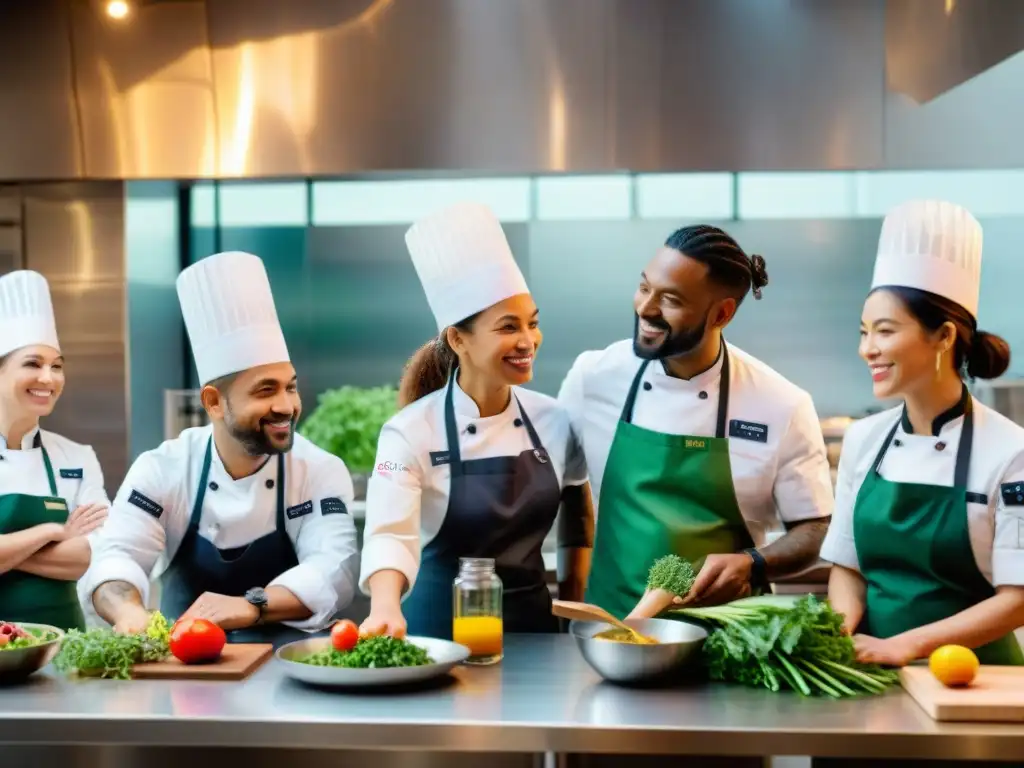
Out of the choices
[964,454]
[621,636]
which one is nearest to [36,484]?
[621,636]

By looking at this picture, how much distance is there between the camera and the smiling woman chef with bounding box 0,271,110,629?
289 cm

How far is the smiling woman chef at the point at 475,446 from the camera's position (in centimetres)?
254

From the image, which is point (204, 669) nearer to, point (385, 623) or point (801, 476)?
point (385, 623)

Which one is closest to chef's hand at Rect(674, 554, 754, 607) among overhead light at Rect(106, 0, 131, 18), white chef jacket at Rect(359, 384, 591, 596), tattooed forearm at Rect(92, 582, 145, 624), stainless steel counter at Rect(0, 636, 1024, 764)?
stainless steel counter at Rect(0, 636, 1024, 764)

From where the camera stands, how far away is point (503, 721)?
1.84 m

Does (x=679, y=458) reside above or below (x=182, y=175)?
below

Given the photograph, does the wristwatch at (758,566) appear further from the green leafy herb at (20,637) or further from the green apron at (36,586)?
the green apron at (36,586)

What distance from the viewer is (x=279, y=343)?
9.00 feet

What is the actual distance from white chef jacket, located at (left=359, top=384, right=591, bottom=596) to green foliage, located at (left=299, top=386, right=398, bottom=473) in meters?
1.29

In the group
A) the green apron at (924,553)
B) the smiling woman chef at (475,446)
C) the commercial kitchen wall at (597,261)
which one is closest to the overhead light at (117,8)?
the commercial kitchen wall at (597,261)

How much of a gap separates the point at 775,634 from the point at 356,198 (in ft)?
9.35

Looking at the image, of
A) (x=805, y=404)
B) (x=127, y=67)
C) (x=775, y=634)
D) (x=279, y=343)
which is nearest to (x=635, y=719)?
(x=775, y=634)

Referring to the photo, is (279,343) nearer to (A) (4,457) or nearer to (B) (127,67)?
(A) (4,457)

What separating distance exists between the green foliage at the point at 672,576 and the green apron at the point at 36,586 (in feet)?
4.84
